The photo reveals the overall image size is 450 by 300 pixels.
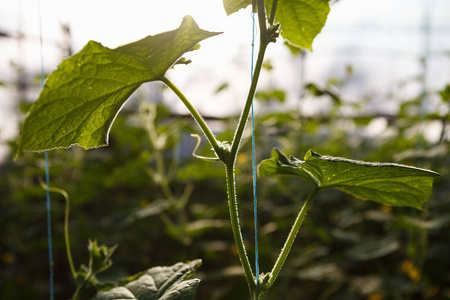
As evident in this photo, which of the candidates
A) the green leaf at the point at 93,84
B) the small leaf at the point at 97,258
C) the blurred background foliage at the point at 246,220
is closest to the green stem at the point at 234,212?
the green leaf at the point at 93,84

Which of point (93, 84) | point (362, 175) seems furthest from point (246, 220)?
point (93, 84)

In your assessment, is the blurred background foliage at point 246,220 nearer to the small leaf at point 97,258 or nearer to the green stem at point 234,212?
the small leaf at point 97,258

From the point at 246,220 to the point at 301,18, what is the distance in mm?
1869

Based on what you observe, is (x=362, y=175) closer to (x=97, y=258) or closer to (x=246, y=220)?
(x=97, y=258)

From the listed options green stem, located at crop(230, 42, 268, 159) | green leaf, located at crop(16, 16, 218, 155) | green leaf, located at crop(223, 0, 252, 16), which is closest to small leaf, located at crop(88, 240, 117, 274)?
green leaf, located at crop(16, 16, 218, 155)

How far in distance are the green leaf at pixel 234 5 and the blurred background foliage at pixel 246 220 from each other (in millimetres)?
690

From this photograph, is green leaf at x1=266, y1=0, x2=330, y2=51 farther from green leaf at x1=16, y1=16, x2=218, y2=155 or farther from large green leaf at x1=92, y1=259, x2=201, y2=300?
large green leaf at x1=92, y1=259, x2=201, y2=300

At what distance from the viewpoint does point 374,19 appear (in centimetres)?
429

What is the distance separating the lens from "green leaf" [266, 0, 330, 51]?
0.66 metres

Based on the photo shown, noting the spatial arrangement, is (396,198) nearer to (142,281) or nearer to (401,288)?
(142,281)

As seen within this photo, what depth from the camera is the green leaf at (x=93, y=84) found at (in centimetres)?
47

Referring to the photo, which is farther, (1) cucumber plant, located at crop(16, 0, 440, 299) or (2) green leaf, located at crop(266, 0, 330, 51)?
(2) green leaf, located at crop(266, 0, 330, 51)

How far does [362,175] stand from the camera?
614 millimetres

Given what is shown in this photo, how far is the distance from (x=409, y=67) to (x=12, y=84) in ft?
12.8
